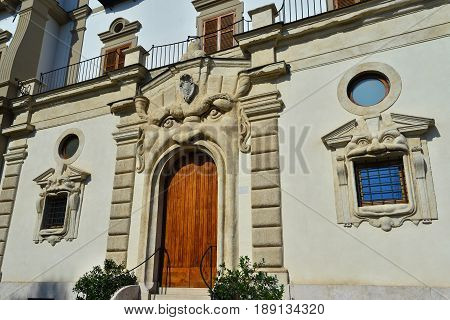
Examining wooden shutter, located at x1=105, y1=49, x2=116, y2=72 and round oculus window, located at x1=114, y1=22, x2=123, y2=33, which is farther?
round oculus window, located at x1=114, y1=22, x2=123, y2=33

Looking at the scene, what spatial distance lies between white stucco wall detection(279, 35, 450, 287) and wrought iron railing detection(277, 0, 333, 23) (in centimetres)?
231

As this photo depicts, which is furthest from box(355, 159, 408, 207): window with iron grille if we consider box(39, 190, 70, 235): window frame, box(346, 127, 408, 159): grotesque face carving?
box(39, 190, 70, 235): window frame

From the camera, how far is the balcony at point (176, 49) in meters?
10.5

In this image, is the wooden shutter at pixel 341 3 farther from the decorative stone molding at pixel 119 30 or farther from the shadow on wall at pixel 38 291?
the shadow on wall at pixel 38 291

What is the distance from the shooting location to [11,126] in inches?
492

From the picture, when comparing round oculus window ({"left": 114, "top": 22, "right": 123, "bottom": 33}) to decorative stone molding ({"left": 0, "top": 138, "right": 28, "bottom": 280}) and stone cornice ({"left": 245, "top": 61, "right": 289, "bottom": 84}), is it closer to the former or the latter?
decorative stone molding ({"left": 0, "top": 138, "right": 28, "bottom": 280})

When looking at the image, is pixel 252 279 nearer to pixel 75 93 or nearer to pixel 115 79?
pixel 115 79

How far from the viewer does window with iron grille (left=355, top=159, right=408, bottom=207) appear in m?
7.16

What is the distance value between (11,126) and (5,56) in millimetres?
3155

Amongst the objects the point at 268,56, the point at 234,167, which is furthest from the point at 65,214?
the point at 268,56

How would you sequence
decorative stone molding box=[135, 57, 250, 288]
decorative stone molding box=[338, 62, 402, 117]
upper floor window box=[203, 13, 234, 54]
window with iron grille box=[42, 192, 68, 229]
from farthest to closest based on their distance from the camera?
upper floor window box=[203, 13, 234, 54] → window with iron grille box=[42, 192, 68, 229] → decorative stone molding box=[135, 57, 250, 288] → decorative stone molding box=[338, 62, 402, 117]

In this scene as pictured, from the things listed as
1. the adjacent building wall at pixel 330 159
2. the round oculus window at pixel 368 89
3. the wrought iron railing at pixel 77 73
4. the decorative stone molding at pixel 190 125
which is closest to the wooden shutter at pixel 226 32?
the decorative stone molding at pixel 190 125

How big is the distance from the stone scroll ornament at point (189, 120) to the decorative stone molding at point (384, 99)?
2.23 m

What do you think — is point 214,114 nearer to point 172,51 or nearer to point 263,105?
point 263,105
